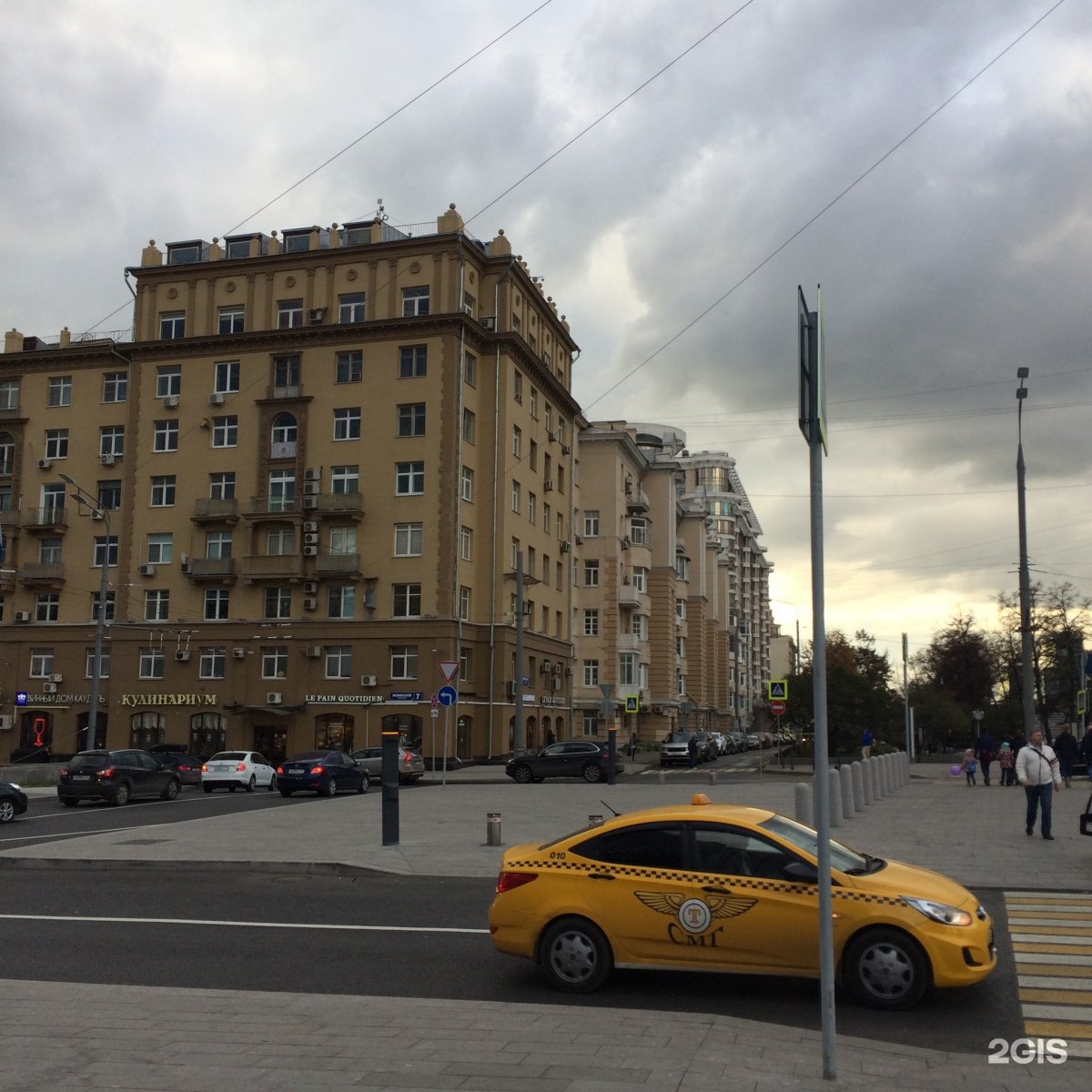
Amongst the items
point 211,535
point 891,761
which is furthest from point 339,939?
point 211,535

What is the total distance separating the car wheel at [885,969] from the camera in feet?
26.1

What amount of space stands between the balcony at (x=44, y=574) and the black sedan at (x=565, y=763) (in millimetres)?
28523

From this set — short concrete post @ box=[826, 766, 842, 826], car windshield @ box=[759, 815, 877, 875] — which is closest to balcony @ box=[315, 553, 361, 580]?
short concrete post @ box=[826, 766, 842, 826]

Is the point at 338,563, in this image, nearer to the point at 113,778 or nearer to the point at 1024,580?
the point at 113,778

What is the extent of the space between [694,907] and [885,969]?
4.48 feet

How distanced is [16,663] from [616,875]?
55522 mm

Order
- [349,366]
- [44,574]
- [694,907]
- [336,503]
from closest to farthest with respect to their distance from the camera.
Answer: [694,907] < [336,503] < [349,366] < [44,574]

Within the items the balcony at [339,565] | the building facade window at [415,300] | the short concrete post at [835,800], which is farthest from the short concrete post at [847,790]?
the building facade window at [415,300]

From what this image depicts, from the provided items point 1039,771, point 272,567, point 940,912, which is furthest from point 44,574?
point 940,912

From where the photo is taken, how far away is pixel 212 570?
54.4 m

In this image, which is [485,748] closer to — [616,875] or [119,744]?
[119,744]

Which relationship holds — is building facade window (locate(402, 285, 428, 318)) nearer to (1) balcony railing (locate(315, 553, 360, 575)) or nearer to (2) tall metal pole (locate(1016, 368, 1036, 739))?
(1) balcony railing (locate(315, 553, 360, 575))

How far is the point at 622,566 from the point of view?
74062 millimetres

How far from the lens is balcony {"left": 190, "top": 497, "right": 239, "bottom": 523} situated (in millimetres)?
54562
